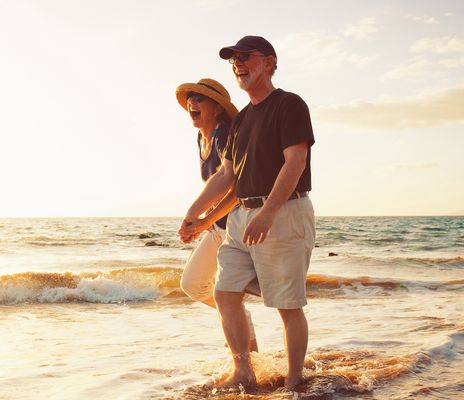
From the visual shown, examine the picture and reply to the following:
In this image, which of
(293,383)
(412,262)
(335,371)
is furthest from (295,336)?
(412,262)

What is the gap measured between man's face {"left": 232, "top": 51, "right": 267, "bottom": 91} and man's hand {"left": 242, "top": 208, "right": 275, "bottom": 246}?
0.81m

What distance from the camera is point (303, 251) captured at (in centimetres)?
333

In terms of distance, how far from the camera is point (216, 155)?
4.13 metres

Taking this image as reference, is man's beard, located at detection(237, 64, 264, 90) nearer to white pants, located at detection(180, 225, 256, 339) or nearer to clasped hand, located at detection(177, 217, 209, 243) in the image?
clasped hand, located at detection(177, 217, 209, 243)

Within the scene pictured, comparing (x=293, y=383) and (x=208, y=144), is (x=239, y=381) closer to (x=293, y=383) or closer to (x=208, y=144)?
(x=293, y=383)

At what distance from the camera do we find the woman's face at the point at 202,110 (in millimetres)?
4152

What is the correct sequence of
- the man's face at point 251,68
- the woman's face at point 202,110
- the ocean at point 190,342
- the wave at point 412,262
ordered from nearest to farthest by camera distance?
the man's face at point 251,68
the ocean at point 190,342
the woman's face at point 202,110
the wave at point 412,262

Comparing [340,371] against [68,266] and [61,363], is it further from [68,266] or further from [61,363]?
[68,266]

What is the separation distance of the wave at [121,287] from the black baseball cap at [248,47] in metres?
7.09

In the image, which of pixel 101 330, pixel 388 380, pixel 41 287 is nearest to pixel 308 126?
pixel 388 380

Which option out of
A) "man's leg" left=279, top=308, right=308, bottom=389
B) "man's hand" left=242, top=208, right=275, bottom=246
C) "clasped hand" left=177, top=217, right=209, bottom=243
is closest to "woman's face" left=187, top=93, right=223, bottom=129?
"clasped hand" left=177, top=217, right=209, bottom=243

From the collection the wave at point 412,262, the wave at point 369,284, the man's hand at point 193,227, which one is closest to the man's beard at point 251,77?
the man's hand at point 193,227

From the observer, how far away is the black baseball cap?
11.1ft

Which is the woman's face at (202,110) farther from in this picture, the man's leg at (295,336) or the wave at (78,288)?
the wave at (78,288)
